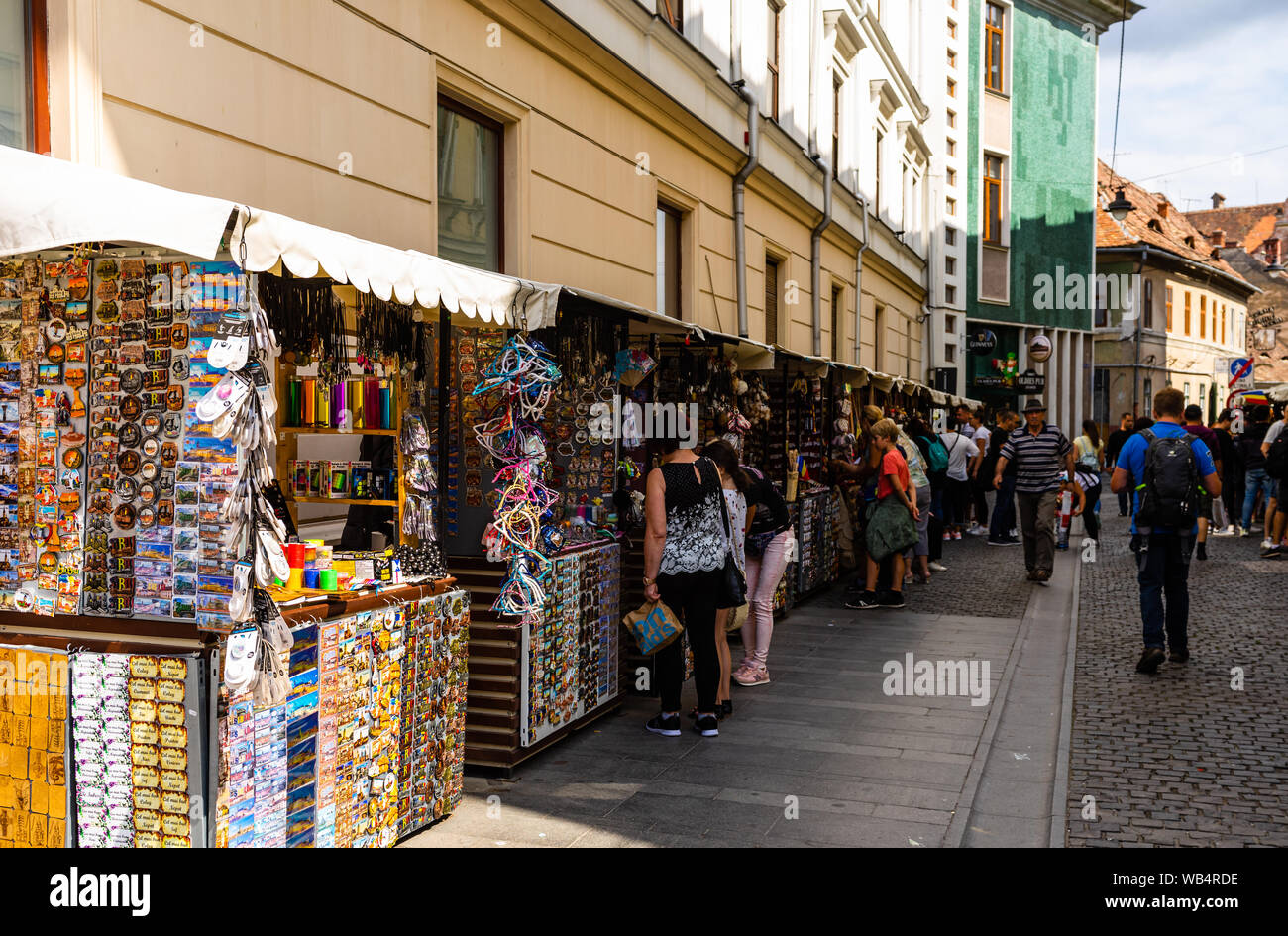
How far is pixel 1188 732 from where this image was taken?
6844mm

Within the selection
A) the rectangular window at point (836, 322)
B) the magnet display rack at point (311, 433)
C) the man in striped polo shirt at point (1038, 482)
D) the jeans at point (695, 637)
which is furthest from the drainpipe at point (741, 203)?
the magnet display rack at point (311, 433)

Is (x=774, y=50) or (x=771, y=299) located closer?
(x=774, y=50)

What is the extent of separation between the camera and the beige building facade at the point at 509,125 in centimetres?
567

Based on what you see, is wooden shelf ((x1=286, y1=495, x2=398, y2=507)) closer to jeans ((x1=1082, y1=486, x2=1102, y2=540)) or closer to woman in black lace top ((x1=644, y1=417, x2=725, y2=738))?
woman in black lace top ((x1=644, y1=417, x2=725, y2=738))

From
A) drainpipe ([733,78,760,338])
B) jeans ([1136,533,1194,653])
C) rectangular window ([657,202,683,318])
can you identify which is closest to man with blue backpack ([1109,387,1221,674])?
jeans ([1136,533,1194,653])

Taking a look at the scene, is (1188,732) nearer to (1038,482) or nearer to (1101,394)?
(1038,482)

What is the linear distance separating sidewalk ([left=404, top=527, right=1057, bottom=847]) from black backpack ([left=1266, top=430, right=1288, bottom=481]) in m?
7.44

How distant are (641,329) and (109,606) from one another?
461cm

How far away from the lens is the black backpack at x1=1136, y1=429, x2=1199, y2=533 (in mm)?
8164

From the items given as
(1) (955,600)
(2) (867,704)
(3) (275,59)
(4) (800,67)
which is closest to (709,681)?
(2) (867,704)

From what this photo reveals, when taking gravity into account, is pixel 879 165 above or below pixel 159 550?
above

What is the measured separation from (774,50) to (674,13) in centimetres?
433

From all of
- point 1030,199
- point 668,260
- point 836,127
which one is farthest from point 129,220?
point 1030,199

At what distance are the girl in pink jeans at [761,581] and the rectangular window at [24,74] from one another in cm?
470
